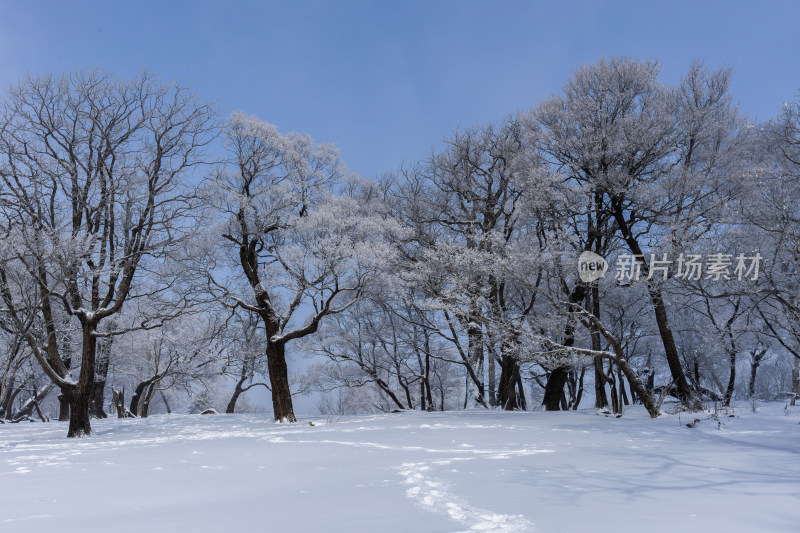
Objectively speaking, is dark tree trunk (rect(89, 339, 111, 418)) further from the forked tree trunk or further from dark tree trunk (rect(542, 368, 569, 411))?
dark tree trunk (rect(542, 368, 569, 411))

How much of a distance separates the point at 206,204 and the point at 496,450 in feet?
35.8

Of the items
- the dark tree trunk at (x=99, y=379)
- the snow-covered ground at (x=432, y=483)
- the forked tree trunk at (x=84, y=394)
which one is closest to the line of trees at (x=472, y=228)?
the forked tree trunk at (x=84, y=394)

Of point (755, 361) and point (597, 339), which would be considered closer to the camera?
point (597, 339)

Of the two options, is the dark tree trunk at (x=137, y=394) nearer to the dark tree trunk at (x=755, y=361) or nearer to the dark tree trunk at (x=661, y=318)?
the dark tree trunk at (x=661, y=318)

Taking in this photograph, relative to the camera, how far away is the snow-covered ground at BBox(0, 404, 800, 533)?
3447 mm

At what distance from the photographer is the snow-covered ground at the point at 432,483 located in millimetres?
3447

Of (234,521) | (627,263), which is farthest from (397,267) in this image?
(234,521)

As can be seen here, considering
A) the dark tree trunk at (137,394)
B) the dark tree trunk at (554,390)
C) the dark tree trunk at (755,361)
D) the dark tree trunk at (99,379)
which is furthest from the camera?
the dark tree trunk at (137,394)

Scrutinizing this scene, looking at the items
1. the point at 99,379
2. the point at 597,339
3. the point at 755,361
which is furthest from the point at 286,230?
the point at 755,361

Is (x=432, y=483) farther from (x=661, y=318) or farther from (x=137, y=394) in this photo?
(x=137, y=394)

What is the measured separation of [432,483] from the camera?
4.80 m

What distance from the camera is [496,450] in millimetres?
7199

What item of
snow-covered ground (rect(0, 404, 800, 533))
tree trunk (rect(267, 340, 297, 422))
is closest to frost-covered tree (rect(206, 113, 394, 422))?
tree trunk (rect(267, 340, 297, 422))

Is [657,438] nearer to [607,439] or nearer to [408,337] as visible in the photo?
[607,439]
